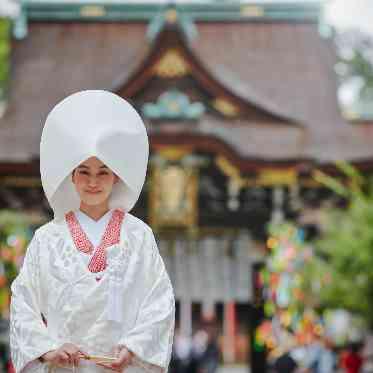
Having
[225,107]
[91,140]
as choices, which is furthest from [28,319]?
[225,107]

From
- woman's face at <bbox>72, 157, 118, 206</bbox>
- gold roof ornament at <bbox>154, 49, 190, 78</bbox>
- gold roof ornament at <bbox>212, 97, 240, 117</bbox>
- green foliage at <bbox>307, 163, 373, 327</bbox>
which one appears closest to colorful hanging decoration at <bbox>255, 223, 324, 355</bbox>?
green foliage at <bbox>307, 163, 373, 327</bbox>

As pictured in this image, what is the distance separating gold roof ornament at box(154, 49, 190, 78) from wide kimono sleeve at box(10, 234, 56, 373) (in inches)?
397

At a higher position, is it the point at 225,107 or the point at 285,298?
the point at 225,107

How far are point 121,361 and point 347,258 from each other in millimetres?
8635

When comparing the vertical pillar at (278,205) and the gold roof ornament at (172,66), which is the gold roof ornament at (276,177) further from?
the gold roof ornament at (172,66)

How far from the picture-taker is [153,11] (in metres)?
17.1

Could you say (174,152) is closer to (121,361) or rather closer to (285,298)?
(285,298)

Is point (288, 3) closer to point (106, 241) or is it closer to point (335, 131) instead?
point (335, 131)

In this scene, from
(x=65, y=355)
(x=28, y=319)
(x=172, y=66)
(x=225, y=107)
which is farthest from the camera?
(x=225, y=107)

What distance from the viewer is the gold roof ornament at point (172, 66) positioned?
523 inches

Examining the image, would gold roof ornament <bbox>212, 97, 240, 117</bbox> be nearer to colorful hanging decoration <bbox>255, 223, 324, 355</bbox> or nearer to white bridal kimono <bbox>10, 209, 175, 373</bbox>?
colorful hanging decoration <bbox>255, 223, 324, 355</bbox>

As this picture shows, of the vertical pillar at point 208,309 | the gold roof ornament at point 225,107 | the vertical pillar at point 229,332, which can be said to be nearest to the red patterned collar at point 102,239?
the gold roof ornament at point 225,107

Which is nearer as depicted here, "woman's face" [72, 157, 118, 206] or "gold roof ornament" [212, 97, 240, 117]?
"woman's face" [72, 157, 118, 206]

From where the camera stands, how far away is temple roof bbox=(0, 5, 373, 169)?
13.2m
